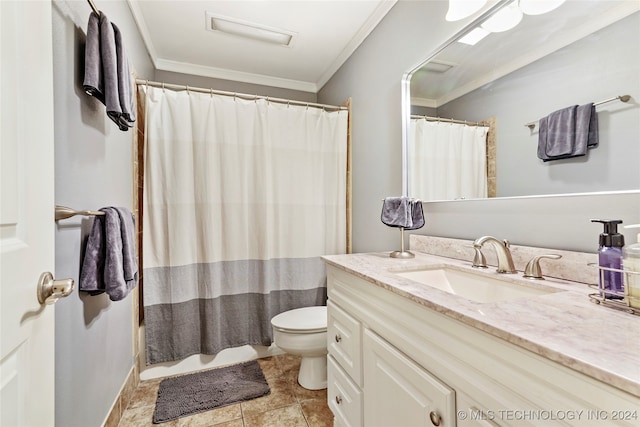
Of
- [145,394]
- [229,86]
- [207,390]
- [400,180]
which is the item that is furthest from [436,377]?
[229,86]

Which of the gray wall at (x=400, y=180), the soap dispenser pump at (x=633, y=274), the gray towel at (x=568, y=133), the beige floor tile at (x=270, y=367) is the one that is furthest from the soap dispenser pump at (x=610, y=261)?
the beige floor tile at (x=270, y=367)

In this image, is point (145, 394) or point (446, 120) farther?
point (145, 394)

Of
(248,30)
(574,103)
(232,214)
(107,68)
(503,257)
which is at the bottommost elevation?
(503,257)

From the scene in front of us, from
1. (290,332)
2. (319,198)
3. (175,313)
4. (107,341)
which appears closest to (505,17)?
(319,198)

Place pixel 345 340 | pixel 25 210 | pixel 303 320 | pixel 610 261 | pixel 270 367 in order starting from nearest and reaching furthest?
pixel 25 210 → pixel 610 261 → pixel 345 340 → pixel 303 320 → pixel 270 367

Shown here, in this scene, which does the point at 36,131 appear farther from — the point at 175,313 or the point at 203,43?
the point at 203,43

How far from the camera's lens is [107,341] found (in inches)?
52.8

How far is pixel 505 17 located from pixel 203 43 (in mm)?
2069

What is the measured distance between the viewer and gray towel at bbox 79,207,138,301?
1.08m

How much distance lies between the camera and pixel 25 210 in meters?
0.55

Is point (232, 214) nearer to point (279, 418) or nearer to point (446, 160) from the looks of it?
point (279, 418)

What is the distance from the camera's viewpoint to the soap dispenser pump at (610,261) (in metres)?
0.67

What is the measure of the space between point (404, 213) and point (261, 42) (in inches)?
70.0

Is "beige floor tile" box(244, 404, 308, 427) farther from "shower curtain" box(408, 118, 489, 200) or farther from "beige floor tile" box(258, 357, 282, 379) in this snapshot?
"shower curtain" box(408, 118, 489, 200)
